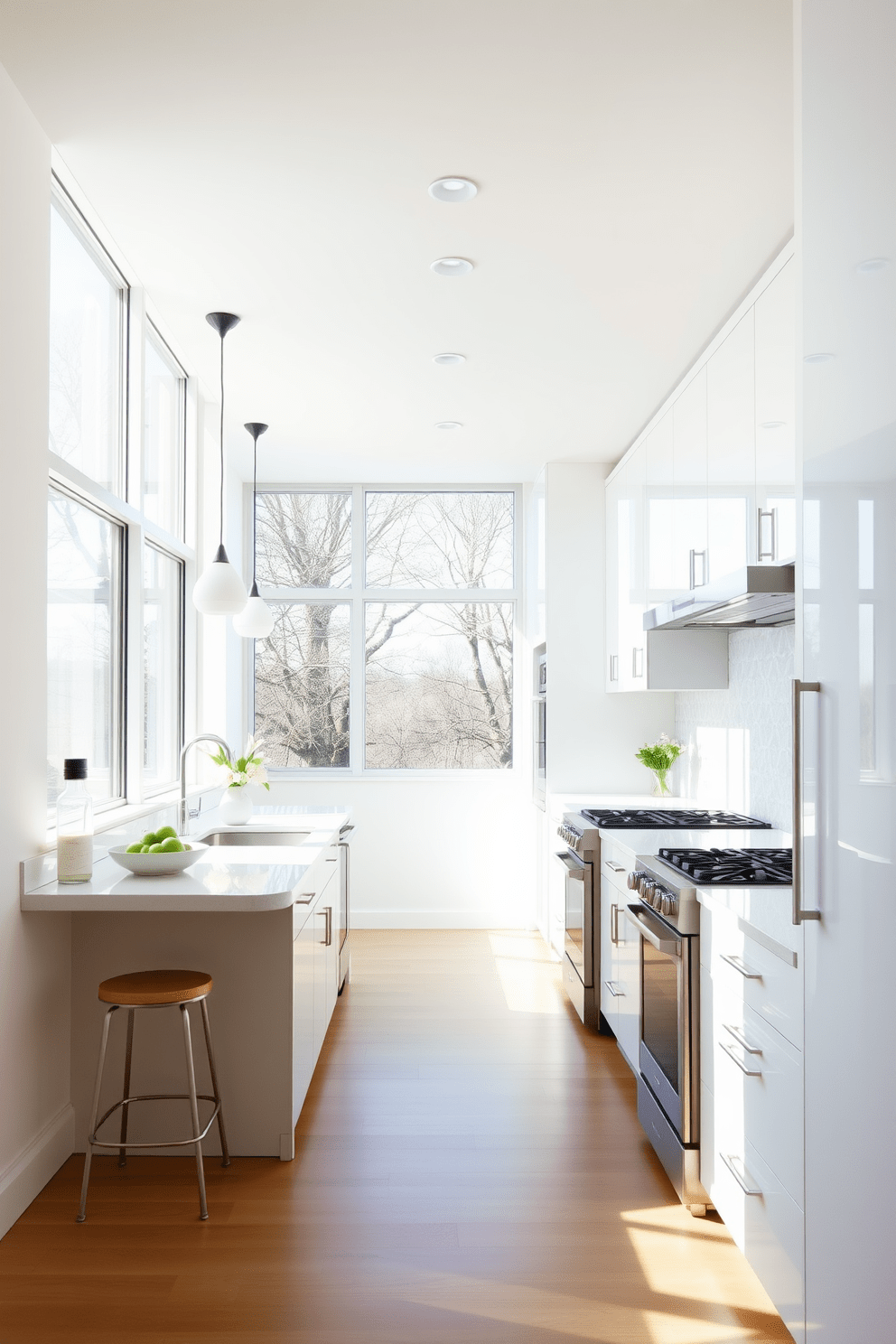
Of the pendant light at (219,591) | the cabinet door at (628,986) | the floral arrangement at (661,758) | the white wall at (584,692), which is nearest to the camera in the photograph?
the cabinet door at (628,986)

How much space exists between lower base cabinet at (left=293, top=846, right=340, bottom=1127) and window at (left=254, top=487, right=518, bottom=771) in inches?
82.9

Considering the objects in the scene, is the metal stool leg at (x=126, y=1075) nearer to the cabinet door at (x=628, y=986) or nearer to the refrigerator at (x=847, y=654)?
the cabinet door at (x=628, y=986)

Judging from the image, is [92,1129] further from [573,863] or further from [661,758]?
[661,758]

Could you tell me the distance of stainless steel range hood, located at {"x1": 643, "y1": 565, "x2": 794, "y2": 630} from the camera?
2.84 m

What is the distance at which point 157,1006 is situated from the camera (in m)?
2.67

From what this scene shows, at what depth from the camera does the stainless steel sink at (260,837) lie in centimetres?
418

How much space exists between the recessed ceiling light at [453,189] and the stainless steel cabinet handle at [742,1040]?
7.52ft

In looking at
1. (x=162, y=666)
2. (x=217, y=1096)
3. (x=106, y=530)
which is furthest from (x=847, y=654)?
(x=162, y=666)

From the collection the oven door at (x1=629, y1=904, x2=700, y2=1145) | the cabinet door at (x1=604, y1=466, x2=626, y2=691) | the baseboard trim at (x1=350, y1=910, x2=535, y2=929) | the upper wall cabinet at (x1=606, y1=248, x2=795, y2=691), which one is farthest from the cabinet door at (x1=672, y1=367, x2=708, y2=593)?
the baseboard trim at (x1=350, y1=910, x2=535, y2=929)

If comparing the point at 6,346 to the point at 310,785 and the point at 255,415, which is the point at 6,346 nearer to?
the point at 255,415

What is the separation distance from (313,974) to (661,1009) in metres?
1.21

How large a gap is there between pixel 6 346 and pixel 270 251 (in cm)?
105

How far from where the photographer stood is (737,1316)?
7.04 feet

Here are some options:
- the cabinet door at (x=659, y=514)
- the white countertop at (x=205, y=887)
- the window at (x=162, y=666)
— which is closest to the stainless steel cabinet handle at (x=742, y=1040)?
the white countertop at (x=205, y=887)
